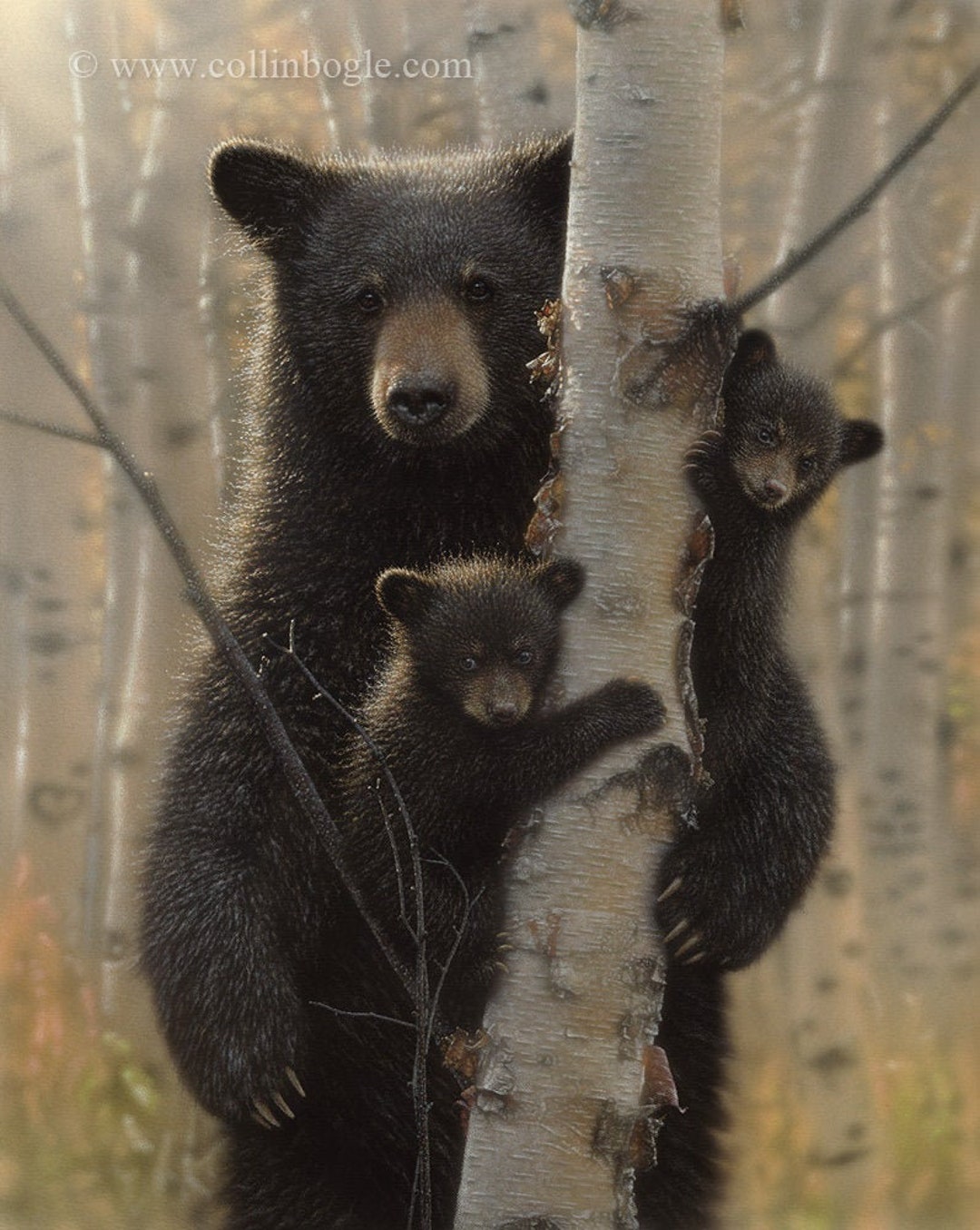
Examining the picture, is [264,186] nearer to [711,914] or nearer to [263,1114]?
[711,914]

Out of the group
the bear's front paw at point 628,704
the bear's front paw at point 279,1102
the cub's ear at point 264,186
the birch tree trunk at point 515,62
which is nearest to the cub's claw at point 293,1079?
the bear's front paw at point 279,1102

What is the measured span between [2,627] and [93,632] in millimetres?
201

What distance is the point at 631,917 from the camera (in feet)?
6.51

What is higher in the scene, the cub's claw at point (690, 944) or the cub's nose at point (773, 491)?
the cub's nose at point (773, 491)

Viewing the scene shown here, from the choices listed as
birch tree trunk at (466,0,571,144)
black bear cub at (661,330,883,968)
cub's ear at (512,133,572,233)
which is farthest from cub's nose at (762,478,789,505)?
birch tree trunk at (466,0,571,144)

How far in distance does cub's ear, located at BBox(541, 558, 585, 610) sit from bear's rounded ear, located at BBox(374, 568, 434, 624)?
1.23 ft

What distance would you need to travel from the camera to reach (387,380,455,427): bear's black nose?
2.43 m

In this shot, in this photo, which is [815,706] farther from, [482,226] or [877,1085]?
[482,226]

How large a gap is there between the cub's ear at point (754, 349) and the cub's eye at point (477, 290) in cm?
50

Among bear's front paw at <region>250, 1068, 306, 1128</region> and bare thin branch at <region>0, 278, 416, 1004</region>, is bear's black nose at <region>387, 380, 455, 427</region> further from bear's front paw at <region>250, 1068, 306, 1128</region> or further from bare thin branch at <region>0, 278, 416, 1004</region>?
bear's front paw at <region>250, 1068, 306, 1128</region>

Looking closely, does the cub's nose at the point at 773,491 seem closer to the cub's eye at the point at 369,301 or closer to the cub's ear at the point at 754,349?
the cub's ear at the point at 754,349

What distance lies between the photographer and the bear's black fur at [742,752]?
241 centimetres

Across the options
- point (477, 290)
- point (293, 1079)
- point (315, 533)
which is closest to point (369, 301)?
point (477, 290)

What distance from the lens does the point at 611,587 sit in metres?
1.99
